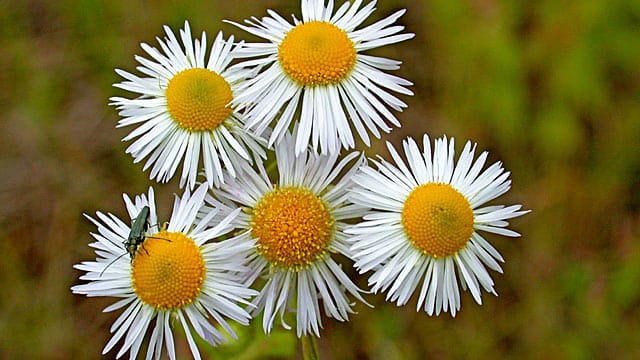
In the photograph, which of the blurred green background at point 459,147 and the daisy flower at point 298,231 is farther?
the blurred green background at point 459,147

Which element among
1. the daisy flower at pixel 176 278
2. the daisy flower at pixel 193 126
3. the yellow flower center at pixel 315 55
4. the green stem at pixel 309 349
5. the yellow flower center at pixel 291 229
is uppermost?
the yellow flower center at pixel 315 55

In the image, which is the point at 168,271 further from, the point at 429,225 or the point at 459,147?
the point at 459,147

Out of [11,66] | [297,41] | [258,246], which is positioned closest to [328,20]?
[297,41]

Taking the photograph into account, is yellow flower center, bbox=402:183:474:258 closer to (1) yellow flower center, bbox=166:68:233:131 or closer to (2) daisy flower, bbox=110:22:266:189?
(2) daisy flower, bbox=110:22:266:189

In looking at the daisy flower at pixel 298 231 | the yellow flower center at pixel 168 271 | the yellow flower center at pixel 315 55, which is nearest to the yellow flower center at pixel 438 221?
the daisy flower at pixel 298 231

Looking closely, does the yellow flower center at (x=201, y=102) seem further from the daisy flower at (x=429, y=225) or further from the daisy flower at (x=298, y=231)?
the daisy flower at (x=429, y=225)

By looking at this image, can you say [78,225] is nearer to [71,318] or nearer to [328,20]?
[71,318]
